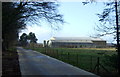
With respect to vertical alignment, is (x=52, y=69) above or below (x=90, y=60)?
above

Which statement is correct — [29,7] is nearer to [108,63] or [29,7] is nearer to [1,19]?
[1,19]

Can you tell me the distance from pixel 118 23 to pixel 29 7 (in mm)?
12393

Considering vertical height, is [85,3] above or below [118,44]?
above

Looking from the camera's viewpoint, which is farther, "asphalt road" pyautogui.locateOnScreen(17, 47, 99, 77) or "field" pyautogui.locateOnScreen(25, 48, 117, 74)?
"field" pyautogui.locateOnScreen(25, 48, 117, 74)

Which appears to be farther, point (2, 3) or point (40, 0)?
point (40, 0)

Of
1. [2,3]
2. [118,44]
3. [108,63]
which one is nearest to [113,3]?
[118,44]

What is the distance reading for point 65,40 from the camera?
189 m

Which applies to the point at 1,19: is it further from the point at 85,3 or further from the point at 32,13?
the point at 32,13

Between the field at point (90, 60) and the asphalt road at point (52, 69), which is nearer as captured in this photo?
the asphalt road at point (52, 69)

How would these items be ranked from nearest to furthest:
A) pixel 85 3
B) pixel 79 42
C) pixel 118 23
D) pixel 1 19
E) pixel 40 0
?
pixel 85 3, pixel 118 23, pixel 1 19, pixel 40 0, pixel 79 42

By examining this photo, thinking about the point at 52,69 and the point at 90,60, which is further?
the point at 90,60

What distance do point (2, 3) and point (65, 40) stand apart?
175 metres

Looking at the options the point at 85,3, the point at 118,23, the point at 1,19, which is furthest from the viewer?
the point at 1,19

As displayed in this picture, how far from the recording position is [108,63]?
14.5m
